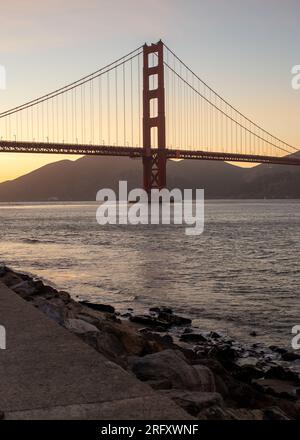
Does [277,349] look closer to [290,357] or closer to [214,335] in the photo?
[290,357]

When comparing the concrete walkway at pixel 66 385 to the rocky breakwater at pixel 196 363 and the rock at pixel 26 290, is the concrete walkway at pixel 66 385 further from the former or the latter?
the rock at pixel 26 290

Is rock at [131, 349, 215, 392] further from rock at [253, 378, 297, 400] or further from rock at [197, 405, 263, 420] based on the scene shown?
rock at [253, 378, 297, 400]

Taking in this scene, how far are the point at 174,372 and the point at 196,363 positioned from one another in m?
1.09

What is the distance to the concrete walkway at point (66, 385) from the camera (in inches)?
107

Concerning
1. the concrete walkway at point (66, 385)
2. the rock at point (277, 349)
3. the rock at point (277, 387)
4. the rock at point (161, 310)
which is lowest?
the rock at point (277, 349)

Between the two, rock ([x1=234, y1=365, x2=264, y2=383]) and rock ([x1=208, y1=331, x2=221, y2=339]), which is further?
rock ([x1=208, y1=331, x2=221, y2=339])

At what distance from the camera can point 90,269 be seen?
15.4m

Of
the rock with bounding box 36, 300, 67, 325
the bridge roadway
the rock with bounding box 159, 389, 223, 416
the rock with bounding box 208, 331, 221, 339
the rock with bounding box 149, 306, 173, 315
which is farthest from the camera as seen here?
the bridge roadway

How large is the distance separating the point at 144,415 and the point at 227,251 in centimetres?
1880

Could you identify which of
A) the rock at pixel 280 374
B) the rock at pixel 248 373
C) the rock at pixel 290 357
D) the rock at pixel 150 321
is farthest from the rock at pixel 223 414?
the rock at pixel 150 321

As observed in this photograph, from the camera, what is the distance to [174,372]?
12.8 ft

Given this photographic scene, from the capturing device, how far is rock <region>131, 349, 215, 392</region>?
3.83 meters

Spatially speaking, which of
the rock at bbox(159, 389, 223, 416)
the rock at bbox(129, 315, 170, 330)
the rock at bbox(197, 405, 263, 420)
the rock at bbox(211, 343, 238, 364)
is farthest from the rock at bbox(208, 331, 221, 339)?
the rock at bbox(197, 405, 263, 420)
